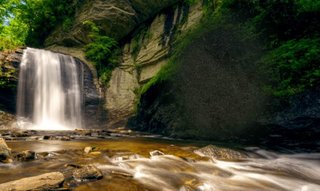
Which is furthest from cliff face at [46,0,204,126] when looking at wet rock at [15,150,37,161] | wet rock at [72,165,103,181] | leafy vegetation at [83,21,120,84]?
wet rock at [72,165,103,181]

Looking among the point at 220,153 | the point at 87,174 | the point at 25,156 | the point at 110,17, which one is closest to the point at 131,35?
the point at 110,17

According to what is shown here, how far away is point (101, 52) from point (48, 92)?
6200 mm

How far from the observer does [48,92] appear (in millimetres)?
16625

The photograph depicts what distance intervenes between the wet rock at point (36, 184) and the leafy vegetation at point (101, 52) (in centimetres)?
1750

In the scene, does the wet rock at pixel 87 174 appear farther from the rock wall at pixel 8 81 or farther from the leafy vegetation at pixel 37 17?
the leafy vegetation at pixel 37 17

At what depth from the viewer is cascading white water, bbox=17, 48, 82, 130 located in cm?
1534

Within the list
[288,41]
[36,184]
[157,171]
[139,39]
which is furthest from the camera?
[139,39]

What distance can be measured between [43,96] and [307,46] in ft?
53.5

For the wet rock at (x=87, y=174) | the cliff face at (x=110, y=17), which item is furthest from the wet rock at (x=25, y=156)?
the cliff face at (x=110, y=17)

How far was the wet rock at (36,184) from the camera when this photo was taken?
2.62 meters

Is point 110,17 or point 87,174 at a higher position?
point 110,17

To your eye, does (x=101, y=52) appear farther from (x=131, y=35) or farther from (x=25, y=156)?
(x=25, y=156)

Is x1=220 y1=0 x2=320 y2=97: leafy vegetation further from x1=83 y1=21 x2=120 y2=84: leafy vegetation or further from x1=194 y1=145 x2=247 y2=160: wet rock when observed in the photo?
x1=83 y1=21 x2=120 y2=84: leafy vegetation

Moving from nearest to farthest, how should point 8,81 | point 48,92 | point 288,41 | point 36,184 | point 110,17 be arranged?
point 36,184 → point 288,41 → point 8,81 → point 48,92 → point 110,17
